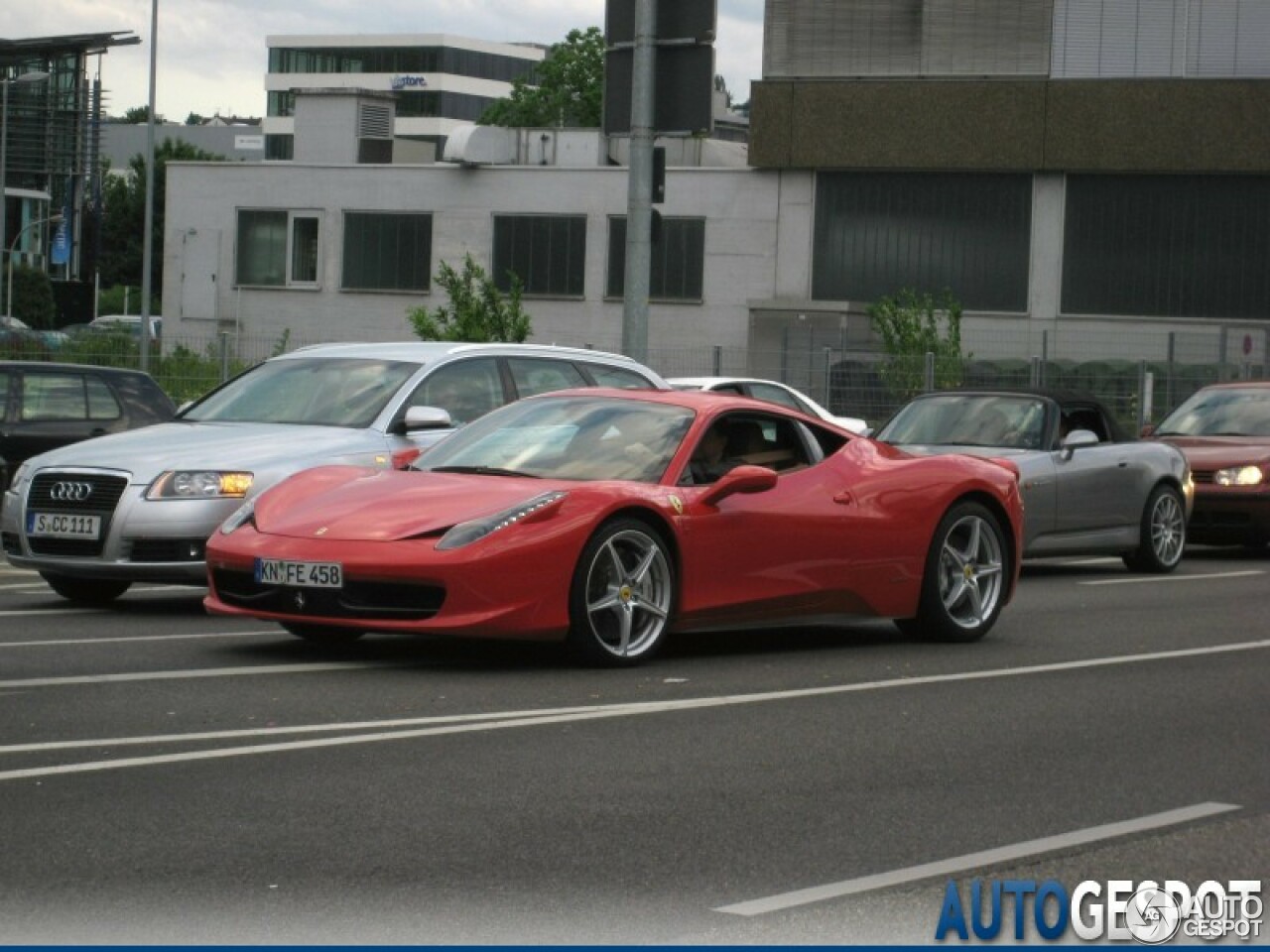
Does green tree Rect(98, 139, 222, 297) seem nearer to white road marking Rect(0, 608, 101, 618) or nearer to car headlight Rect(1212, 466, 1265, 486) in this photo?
car headlight Rect(1212, 466, 1265, 486)

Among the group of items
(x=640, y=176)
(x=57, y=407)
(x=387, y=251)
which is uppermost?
(x=387, y=251)

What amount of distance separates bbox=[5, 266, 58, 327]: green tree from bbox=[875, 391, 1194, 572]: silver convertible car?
80.6m

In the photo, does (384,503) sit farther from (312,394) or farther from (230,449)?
(312,394)

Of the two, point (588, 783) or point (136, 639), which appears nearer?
point (588, 783)

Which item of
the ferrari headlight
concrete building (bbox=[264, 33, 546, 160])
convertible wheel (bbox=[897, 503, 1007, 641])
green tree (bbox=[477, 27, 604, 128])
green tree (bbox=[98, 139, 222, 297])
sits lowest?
convertible wheel (bbox=[897, 503, 1007, 641])

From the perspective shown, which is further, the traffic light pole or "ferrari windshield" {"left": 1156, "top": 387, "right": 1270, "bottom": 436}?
the traffic light pole

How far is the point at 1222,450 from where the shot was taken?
20.5 m

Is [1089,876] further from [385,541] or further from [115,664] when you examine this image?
[115,664]

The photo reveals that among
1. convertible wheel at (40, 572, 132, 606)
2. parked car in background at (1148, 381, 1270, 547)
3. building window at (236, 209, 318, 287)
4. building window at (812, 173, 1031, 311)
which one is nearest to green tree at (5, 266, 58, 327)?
building window at (236, 209, 318, 287)

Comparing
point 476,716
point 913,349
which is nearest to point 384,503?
point 476,716

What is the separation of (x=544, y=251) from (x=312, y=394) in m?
43.1

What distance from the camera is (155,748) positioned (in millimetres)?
8008

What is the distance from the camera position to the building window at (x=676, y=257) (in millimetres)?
55406

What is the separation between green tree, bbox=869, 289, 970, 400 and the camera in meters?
32.9
